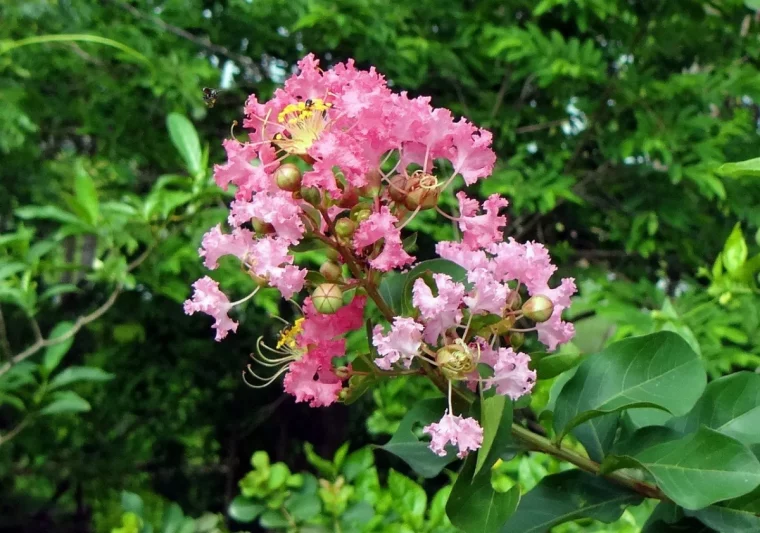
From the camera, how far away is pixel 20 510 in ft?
6.10

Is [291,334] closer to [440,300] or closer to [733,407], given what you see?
[440,300]

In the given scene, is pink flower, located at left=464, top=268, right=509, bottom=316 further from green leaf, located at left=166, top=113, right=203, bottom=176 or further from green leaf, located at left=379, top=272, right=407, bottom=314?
green leaf, located at left=166, top=113, right=203, bottom=176

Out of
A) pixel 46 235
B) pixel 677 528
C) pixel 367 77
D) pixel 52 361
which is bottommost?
pixel 46 235

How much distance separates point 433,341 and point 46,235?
146 centimetres

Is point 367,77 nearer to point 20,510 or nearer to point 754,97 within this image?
point 754,97

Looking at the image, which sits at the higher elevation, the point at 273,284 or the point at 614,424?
the point at 273,284

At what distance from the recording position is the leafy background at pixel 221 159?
1170 mm

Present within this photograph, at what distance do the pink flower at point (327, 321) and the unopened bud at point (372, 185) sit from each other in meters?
0.08

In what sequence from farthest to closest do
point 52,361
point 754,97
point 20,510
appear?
1. point 20,510
2. point 754,97
3. point 52,361

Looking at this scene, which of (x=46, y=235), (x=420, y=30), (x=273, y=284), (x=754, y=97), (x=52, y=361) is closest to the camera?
(x=273, y=284)

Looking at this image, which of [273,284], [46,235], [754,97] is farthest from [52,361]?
[754,97]

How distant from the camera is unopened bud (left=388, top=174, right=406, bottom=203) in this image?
47 centimetres

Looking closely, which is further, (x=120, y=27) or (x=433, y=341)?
(x=120, y=27)

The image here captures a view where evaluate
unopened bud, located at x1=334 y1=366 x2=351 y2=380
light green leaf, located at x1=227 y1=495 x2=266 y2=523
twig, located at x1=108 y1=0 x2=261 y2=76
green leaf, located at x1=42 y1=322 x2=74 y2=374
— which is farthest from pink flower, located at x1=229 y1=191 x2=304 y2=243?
twig, located at x1=108 y1=0 x2=261 y2=76
